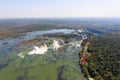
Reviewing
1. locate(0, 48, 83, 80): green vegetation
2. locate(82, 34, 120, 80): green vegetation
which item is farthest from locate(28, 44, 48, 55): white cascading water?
locate(82, 34, 120, 80): green vegetation

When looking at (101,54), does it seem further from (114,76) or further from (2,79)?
(2,79)

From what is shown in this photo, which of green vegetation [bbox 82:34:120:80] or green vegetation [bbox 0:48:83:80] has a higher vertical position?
green vegetation [bbox 82:34:120:80]

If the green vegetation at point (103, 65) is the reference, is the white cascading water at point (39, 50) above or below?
below

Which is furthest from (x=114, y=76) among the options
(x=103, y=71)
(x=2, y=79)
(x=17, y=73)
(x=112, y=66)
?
(x=2, y=79)

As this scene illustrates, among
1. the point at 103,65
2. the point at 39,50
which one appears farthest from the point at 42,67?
the point at 103,65

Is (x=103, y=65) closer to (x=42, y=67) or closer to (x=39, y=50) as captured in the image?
(x=42, y=67)

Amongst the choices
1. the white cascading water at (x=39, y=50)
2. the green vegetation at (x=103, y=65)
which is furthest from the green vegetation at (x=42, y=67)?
the green vegetation at (x=103, y=65)

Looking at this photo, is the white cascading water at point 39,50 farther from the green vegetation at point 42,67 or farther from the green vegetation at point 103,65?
the green vegetation at point 103,65

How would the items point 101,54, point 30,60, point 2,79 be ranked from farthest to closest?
point 101,54, point 30,60, point 2,79

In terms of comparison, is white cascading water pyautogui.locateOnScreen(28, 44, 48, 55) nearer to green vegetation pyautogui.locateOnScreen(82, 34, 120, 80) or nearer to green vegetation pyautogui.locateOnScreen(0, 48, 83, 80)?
green vegetation pyautogui.locateOnScreen(0, 48, 83, 80)

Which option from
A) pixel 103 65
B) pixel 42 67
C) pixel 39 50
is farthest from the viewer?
pixel 39 50

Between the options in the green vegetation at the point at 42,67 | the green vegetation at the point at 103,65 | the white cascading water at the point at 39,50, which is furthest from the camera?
the white cascading water at the point at 39,50
